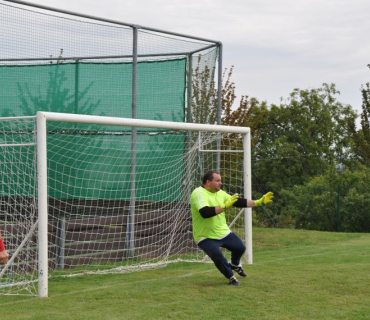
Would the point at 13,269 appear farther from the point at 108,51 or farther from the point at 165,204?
the point at 108,51

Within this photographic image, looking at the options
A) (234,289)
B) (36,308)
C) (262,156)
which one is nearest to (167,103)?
(234,289)

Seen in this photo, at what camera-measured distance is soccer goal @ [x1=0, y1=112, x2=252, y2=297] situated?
11.2 metres

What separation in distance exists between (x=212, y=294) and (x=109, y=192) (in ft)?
15.9

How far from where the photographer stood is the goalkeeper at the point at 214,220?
9.55 m

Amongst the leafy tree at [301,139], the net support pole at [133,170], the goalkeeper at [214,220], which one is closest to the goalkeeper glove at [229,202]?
the goalkeeper at [214,220]

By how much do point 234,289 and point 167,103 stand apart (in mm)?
6186

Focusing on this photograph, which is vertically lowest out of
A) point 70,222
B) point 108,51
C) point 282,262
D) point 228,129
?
point 282,262

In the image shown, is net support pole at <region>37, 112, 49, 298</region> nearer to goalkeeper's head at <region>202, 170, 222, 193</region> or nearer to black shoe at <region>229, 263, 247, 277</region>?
goalkeeper's head at <region>202, 170, 222, 193</region>

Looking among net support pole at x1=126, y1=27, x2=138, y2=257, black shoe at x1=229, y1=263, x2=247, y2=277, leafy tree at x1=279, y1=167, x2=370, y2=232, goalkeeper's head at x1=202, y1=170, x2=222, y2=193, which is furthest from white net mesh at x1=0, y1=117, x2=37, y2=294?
leafy tree at x1=279, y1=167, x2=370, y2=232

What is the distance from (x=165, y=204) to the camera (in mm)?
13797

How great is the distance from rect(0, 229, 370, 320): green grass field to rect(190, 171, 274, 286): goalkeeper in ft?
1.35

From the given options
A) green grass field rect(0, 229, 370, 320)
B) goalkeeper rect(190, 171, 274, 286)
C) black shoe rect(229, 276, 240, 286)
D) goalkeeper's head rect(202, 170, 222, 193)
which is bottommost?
green grass field rect(0, 229, 370, 320)

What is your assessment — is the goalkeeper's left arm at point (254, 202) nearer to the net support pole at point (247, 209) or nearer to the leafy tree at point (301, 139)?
the net support pole at point (247, 209)

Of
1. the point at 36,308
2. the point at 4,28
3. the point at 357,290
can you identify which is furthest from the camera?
the point at 4,28
